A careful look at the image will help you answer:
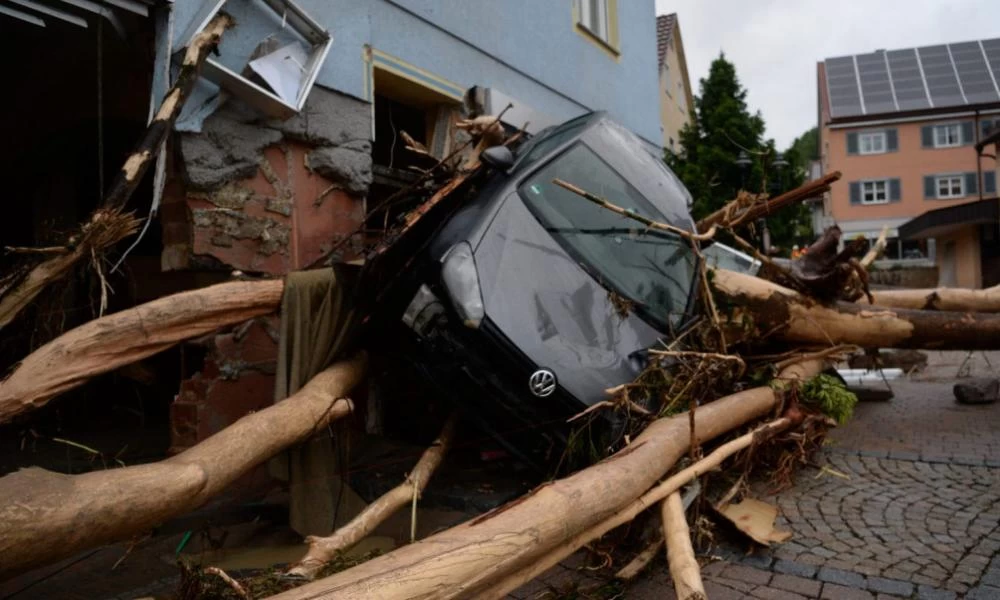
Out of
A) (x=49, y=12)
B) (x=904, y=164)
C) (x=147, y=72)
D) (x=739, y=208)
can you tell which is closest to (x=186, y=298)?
(x=49, y=12)

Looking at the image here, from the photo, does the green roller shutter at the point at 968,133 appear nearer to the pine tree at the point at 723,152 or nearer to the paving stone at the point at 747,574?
the pine tree at the point at 723,152

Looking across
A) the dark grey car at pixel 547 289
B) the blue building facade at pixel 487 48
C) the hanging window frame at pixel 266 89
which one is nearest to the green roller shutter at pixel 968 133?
the blue building facade at pixel 487 48

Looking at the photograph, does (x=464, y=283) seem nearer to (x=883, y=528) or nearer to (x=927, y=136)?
(x=883, y=528)

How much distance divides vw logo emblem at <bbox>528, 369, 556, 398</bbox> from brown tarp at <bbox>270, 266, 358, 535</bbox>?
1.16m

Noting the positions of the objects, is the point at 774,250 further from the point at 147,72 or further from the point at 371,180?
the point at 147,72

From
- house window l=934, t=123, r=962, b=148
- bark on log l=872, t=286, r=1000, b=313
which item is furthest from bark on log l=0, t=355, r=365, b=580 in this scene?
house window l=934, t=123, r=962, b=148

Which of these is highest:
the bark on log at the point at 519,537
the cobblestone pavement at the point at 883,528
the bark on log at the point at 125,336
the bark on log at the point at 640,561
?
the bark on log at the point at 125,336

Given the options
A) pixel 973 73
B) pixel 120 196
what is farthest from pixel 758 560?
pixel 973 73

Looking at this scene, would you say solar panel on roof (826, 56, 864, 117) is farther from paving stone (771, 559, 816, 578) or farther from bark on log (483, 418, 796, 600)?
paving stone (771, 559, 816, 578)

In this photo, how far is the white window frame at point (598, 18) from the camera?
10445 mm

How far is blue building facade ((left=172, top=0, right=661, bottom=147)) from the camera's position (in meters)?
5.24

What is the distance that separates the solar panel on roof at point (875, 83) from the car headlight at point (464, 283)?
43.2 meters

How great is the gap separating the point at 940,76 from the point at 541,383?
1831 inches

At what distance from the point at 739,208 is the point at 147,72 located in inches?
183
